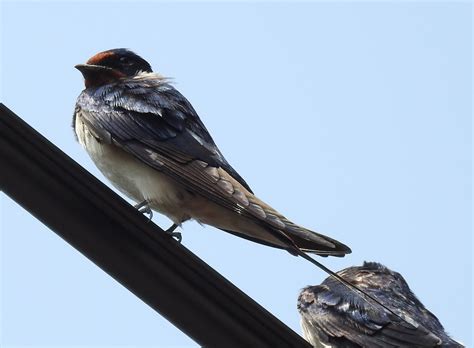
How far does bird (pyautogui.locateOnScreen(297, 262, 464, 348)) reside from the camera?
13.3ft

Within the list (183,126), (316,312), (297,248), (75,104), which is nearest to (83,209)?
(297,248)

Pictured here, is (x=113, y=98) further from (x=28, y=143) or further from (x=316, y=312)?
(x=28, y=143)

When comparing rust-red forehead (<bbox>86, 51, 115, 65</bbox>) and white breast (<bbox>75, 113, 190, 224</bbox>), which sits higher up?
rust-red forehead (<bbox>86, 51, 115, 65</bbox>)

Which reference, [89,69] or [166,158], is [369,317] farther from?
[89,69]

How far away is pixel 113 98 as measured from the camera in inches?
156

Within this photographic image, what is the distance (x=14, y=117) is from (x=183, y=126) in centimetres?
167

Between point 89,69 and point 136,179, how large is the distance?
2.53 feet

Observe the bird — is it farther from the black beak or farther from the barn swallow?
the black beak

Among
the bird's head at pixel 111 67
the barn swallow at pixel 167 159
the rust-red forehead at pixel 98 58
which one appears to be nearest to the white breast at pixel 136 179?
the barn swallow at pixel 167 159

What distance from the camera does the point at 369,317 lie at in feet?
13.7

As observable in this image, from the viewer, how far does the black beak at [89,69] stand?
13.9ft

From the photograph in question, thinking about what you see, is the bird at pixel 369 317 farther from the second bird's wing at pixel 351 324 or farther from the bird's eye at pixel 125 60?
the bird's eye at pixel 125 60

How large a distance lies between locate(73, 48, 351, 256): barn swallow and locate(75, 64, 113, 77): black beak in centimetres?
8

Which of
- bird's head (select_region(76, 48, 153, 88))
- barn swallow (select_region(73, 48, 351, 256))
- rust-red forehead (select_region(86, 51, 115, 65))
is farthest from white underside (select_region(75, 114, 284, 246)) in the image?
rust-red forehead (select_region(86, 51, 115, 65))
